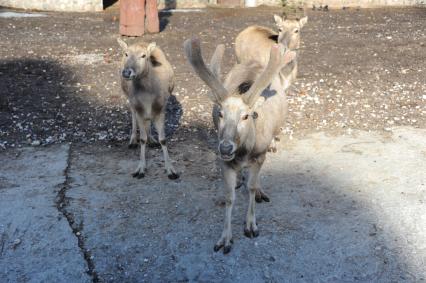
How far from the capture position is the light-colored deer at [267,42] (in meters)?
7.95

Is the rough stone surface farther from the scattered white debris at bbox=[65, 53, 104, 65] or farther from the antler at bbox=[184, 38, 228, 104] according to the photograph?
the scattered white debris at bbox=[65, 53, 104, 65]

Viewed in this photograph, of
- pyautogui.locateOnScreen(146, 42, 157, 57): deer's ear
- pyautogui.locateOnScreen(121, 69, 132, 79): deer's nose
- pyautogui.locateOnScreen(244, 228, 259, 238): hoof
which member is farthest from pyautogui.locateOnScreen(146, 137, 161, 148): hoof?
pyautogui.locateOnScreen(244, 228, 259, 238): hoof

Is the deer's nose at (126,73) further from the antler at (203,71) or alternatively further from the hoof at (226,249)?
the hoof at (226,249)

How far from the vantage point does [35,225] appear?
5.48 meters

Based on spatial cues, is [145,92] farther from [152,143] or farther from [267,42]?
[267,42]

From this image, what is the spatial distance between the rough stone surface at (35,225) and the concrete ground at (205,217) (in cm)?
1

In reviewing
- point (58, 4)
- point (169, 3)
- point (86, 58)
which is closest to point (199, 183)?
point (86, 58)

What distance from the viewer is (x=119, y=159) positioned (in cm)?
702

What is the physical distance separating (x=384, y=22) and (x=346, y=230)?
10.6 meters

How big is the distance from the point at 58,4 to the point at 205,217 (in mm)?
11865

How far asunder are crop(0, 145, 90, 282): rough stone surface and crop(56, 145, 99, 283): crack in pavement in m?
0.04

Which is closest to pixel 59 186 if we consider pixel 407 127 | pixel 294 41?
pixel 294 41

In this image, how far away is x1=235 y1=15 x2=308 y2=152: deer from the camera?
794 cm

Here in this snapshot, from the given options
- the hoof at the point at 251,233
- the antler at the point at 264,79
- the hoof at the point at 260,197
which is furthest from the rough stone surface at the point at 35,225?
the antler at the point at 264,79
